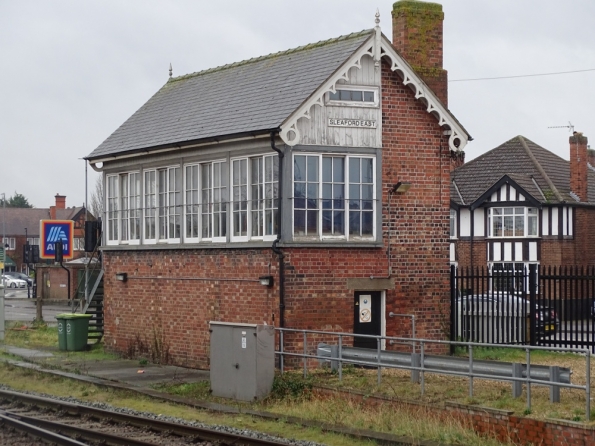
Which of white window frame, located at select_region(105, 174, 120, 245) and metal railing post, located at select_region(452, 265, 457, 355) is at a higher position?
white window frame, located at select_region(105, 174, 120, 245)

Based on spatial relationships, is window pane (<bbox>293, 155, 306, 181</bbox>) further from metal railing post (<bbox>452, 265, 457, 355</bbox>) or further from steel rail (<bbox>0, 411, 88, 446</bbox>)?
steel rail (<bbox>0, 411, 88, 446</bbox>)

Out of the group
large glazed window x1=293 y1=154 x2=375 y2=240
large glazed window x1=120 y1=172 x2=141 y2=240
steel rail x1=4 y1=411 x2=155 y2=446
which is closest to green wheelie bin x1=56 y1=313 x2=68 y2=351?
large glazed window x1=120 y1=172 x2=141 y2=240

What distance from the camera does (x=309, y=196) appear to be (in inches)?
727

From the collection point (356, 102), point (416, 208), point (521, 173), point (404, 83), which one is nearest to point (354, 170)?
point (356, 102)

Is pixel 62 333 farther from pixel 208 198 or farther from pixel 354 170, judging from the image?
pixel 354 170

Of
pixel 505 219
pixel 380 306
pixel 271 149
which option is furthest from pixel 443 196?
pixel 505 219

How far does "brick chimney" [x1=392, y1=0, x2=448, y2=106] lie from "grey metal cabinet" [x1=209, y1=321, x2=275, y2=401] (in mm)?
8445

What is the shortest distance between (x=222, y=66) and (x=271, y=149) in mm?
6046

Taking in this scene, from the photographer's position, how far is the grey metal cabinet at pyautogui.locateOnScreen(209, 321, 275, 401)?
15891 millimetres

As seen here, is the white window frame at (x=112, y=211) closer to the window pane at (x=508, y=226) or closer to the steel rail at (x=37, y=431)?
the steel rail at (x=37, y=431)

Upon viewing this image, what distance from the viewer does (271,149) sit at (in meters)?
18.4

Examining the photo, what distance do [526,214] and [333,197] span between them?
29.5m

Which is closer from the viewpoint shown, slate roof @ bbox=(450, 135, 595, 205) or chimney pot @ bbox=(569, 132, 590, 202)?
chimney pot @ bbox=(569, 132, 590, 202)

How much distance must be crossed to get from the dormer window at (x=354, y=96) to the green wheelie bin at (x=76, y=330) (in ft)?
31.3
